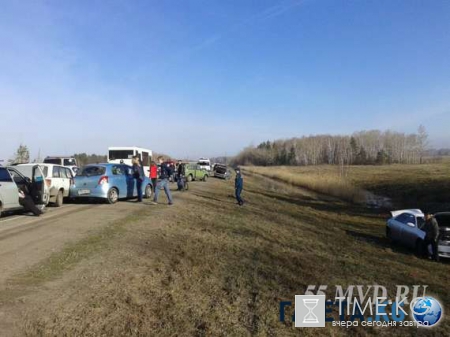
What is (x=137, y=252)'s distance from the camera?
8.02 meters

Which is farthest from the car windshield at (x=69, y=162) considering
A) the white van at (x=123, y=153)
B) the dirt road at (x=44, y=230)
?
the dirt road at (x=44, y=230)

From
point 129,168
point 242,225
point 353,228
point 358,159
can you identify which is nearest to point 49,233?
point 242,225

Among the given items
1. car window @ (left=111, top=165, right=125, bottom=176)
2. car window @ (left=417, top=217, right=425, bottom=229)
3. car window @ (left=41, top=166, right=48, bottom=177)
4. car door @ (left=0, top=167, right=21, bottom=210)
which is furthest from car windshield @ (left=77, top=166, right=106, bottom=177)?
car window @ (left=417, top=217, right=425, bottom=229)

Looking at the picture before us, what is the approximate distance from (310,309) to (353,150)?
155 metres

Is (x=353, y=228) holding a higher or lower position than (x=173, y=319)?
lower

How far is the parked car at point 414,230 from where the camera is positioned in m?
11.8

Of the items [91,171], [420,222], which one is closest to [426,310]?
[420,222]

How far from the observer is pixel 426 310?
657 cm

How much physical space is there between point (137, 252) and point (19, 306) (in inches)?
122

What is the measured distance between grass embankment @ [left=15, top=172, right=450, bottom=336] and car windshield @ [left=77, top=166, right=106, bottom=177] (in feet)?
11.0

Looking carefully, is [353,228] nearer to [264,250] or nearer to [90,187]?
[264,250]

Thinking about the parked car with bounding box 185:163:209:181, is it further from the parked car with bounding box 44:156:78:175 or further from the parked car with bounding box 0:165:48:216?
the parked car with bounding box 0:165:48:216

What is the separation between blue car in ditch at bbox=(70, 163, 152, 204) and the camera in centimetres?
1530

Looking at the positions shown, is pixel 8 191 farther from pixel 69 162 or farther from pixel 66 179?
pixel 69 162
